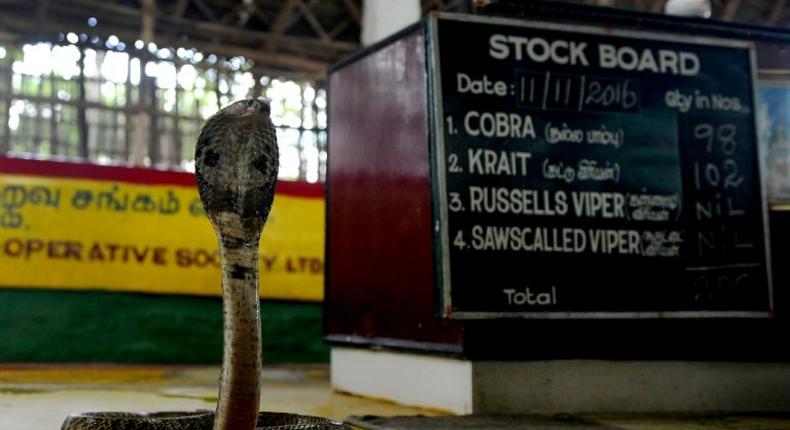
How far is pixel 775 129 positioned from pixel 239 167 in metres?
3.26

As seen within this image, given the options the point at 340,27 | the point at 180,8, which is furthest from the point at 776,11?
the point at 180,8

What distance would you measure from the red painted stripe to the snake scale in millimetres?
4399

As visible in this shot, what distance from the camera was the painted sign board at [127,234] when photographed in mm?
6375

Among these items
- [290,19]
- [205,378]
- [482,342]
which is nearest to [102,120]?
[290,19]

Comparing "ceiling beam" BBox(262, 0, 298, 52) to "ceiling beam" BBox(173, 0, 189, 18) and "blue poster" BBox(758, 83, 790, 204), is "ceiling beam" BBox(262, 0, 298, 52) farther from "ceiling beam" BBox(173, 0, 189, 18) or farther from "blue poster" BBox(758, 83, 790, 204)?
"blue poster" BBox(758, 83, 790, 204)

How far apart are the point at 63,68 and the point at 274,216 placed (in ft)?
21.9

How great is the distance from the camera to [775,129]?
15.5ft

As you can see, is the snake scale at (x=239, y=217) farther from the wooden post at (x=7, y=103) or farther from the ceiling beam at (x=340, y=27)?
the ceiling beam at (x=340, y=27)

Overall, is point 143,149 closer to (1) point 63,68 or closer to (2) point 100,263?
(1) point 63,68

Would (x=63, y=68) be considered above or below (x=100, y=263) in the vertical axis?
above

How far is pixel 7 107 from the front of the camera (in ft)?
39.2

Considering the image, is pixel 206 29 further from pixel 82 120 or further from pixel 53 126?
pixel 53 126

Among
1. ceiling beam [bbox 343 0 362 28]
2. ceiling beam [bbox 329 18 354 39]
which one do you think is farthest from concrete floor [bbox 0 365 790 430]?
ceiling beam [bbox 329 18 354 39]

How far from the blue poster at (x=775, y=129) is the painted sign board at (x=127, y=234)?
11.1 feet
